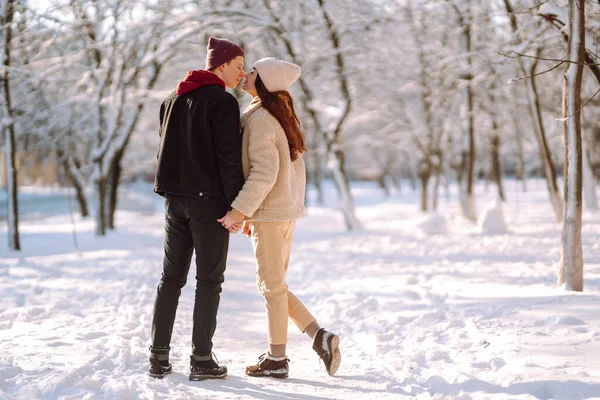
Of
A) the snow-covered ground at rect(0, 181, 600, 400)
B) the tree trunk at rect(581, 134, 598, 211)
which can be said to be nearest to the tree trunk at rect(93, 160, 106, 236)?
the snow-covered ground at rect(0, 181, 600, 400)

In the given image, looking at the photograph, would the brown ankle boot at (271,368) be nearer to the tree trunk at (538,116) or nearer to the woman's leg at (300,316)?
the woman's leg at (300,316)

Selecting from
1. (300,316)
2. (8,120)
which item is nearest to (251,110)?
(300,316)

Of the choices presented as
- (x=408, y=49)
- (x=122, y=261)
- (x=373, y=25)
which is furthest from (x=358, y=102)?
(x=122, y=261)

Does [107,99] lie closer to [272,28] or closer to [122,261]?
[272,28]

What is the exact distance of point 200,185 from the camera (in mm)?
3322

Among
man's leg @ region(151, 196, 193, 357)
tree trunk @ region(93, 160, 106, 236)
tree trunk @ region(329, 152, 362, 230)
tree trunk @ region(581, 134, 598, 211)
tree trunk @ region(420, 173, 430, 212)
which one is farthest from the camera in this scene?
tree trunk @ region(420, 173, 430, 212)

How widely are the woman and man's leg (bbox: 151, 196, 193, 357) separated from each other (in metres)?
0.30

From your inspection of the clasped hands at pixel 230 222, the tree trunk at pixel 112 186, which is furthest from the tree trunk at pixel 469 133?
the clasped hands at pixel 230 222

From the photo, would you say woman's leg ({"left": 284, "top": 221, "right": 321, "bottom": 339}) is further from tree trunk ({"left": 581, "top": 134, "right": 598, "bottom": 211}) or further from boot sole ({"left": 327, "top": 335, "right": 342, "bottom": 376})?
tree trunk ({"left": 581, "top": 134, "right": 598, "bottom": 211})

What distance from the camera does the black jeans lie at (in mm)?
3363

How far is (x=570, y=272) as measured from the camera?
5031mm

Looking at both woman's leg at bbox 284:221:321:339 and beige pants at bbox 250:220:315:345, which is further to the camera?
woman's leg at bbox 284:221:321:339

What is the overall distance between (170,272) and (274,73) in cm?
132

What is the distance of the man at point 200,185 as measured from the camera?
3.32 metres
